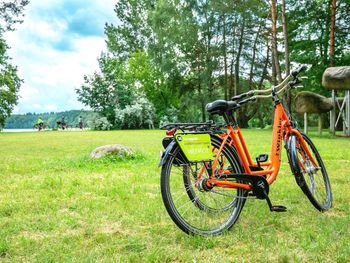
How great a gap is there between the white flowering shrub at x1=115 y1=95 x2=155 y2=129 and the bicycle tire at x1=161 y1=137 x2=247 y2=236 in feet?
95.0

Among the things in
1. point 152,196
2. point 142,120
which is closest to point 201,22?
point 142,120

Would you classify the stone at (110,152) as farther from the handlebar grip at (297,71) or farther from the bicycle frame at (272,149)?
the handlebar grip at (297,71)

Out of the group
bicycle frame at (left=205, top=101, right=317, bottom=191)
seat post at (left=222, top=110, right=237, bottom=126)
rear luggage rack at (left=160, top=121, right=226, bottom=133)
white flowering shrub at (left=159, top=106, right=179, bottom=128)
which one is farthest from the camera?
white flowering shrub at (left=159, top=106, right=179, bottom=128)

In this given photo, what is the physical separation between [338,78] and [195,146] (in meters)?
12.9

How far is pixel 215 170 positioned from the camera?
3225mm

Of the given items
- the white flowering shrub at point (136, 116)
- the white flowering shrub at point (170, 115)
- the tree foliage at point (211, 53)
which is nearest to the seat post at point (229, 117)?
the tree foliage at point (211, 53)

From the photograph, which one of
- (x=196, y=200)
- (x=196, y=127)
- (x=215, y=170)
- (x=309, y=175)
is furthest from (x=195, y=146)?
(x=309, y=175)

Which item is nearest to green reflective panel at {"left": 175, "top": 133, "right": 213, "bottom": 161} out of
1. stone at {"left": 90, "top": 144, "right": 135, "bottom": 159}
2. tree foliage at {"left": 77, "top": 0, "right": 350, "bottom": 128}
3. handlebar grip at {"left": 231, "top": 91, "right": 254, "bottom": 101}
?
handlebar grip at {"left": 231, "top": 91, "right": 254, "bottom": 101}

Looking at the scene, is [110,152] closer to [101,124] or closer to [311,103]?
[311,103]

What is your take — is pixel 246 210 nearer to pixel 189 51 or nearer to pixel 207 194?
pixel 207 194

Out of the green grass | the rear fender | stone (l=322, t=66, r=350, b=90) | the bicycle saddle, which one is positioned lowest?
the green grass

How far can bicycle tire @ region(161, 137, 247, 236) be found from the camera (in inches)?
118

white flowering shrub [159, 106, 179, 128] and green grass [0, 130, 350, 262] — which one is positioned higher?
white flowering shrub [159, 106, 179, 128]

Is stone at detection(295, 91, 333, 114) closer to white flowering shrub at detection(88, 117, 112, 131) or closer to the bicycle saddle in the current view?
the bicycle saddle
